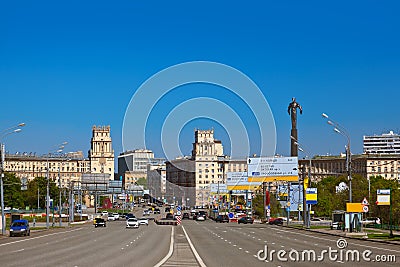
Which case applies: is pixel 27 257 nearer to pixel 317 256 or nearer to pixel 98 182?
pixel 317 256

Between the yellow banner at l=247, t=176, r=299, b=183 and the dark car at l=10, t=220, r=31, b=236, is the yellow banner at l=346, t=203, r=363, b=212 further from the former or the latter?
the yellow banner at l=247, t=176, r=299, b=183

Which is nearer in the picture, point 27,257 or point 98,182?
point 27,257

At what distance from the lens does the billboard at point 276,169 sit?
101 m

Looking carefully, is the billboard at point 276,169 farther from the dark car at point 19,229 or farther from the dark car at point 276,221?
the dark car at point 19,229

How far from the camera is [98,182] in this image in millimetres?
141125

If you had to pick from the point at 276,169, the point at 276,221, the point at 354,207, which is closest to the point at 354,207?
the point at 354,207

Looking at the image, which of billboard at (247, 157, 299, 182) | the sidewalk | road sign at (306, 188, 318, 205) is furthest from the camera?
billboard at (247, 157, 299, 182)

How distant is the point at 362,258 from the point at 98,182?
369 ft

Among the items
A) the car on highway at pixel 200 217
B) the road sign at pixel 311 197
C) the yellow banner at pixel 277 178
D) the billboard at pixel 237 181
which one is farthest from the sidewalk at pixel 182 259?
the billboard at pixel 237 181

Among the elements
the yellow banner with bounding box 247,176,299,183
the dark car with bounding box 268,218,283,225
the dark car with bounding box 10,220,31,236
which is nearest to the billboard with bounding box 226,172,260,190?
the dark car with bounding box 268,218,283,225

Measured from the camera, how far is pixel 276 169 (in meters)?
102

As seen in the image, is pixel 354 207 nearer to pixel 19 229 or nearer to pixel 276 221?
pixel 19 229

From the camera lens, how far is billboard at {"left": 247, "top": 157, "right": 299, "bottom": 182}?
101m

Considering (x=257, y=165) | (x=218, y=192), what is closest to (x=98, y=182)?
(x=218, y=192)
